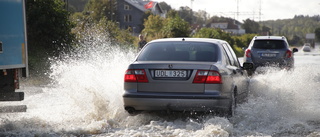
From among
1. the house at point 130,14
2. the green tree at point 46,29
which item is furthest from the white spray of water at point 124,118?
the house at point 130,14

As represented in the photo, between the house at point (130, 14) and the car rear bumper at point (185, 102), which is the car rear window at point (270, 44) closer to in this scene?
the car rear bumper at point (185, 102)

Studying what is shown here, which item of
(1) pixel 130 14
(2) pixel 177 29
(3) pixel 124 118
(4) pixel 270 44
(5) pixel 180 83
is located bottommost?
(3) pixel 124 118

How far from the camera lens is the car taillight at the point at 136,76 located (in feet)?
26.6

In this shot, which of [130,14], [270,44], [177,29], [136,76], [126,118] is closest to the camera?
[136,76]

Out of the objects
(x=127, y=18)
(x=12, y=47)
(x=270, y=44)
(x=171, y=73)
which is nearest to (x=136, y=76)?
(x=171, y=73)

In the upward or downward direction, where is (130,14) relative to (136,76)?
upward

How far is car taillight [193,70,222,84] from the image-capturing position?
793 cm

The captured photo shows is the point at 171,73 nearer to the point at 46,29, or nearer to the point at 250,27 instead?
the point at 46,29

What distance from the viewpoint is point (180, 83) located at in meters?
7.95

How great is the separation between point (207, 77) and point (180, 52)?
868mm

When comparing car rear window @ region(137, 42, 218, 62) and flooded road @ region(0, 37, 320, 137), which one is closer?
flooded road @ region(0, 37, 320, 137)

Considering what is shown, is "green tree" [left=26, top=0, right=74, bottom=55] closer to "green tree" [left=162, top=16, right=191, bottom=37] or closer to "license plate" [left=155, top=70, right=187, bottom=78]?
"license plate" [left=155, top=70, right=187, bottom=78]

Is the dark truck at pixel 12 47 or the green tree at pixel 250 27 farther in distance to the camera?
the green tree at pixel 250 27

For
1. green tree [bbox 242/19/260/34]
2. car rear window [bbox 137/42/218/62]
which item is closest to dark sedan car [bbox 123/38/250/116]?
car rear window [bbox 137/42/218/62]
